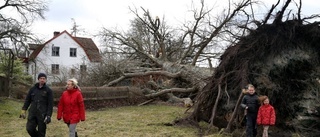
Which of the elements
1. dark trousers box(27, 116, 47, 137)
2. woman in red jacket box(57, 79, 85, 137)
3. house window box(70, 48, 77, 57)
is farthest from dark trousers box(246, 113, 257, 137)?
house window box(70, 48, 77, 57)

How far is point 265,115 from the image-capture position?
805 cm

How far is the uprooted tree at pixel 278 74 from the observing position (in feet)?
30.0

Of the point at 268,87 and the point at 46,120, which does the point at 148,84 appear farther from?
the point at 46,120

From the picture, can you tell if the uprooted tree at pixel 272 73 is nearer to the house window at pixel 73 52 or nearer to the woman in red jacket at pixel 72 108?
the woman in red jacket at pixel 72 108

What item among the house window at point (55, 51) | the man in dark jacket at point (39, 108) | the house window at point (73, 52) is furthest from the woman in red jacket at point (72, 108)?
the house window at point (73, 52)

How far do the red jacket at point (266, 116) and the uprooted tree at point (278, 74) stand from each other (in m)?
1.17

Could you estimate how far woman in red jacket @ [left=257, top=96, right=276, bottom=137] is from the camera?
802cm

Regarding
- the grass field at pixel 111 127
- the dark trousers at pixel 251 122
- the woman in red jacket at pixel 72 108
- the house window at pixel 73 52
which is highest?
the house window at pixel 73 52

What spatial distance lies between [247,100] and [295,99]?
5.96 ft

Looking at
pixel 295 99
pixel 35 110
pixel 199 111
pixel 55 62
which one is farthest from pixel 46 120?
pixel 55 62

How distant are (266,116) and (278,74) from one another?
6.73 feet

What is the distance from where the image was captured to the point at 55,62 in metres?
43.8

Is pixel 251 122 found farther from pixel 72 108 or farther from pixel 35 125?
pixel 35 125

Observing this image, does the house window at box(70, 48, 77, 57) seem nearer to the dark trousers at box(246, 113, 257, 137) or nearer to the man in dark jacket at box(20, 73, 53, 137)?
the man in dark jacket at box(20, 73, 53, 137)
